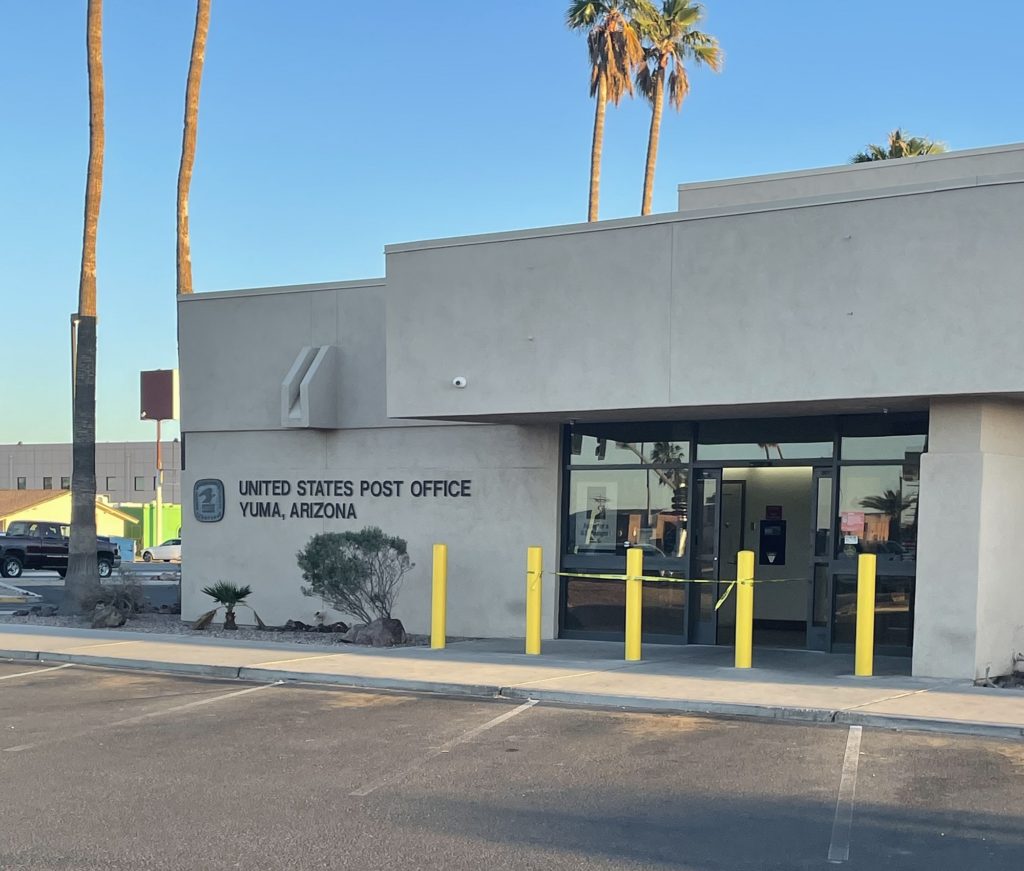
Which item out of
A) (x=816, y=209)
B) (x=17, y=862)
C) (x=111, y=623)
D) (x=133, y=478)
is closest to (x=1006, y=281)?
(x=816, y=209)

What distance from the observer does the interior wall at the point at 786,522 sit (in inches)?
663

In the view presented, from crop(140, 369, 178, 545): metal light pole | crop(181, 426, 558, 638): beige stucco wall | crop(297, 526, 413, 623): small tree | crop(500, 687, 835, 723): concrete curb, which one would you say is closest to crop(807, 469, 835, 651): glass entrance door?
crop(181, 426, 558, 638): beige stucco wall

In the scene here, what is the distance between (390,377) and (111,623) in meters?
6.31

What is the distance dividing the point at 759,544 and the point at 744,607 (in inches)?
154

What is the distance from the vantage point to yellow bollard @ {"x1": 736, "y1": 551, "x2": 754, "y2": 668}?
13391 mm

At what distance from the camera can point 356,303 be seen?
18.6 m

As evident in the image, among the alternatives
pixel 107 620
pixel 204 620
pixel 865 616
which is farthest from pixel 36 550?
pixel 865 616

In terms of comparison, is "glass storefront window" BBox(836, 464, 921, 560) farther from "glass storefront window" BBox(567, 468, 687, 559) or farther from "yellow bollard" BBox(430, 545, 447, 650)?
"yellow bollard" BBox(430, 545, 447, 650)

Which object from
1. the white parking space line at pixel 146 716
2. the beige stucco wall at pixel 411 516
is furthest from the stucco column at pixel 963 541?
the white parking space line at pixel 146 716

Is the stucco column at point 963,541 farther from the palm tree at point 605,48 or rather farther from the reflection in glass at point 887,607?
the palm tree at point 605,48

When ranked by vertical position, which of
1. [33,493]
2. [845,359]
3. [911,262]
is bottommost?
[33,493]

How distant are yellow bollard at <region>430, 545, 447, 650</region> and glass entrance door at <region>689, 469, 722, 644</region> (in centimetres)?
314

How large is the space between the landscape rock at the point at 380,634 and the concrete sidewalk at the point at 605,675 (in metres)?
0.46

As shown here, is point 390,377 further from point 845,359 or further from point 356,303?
point 845,359
